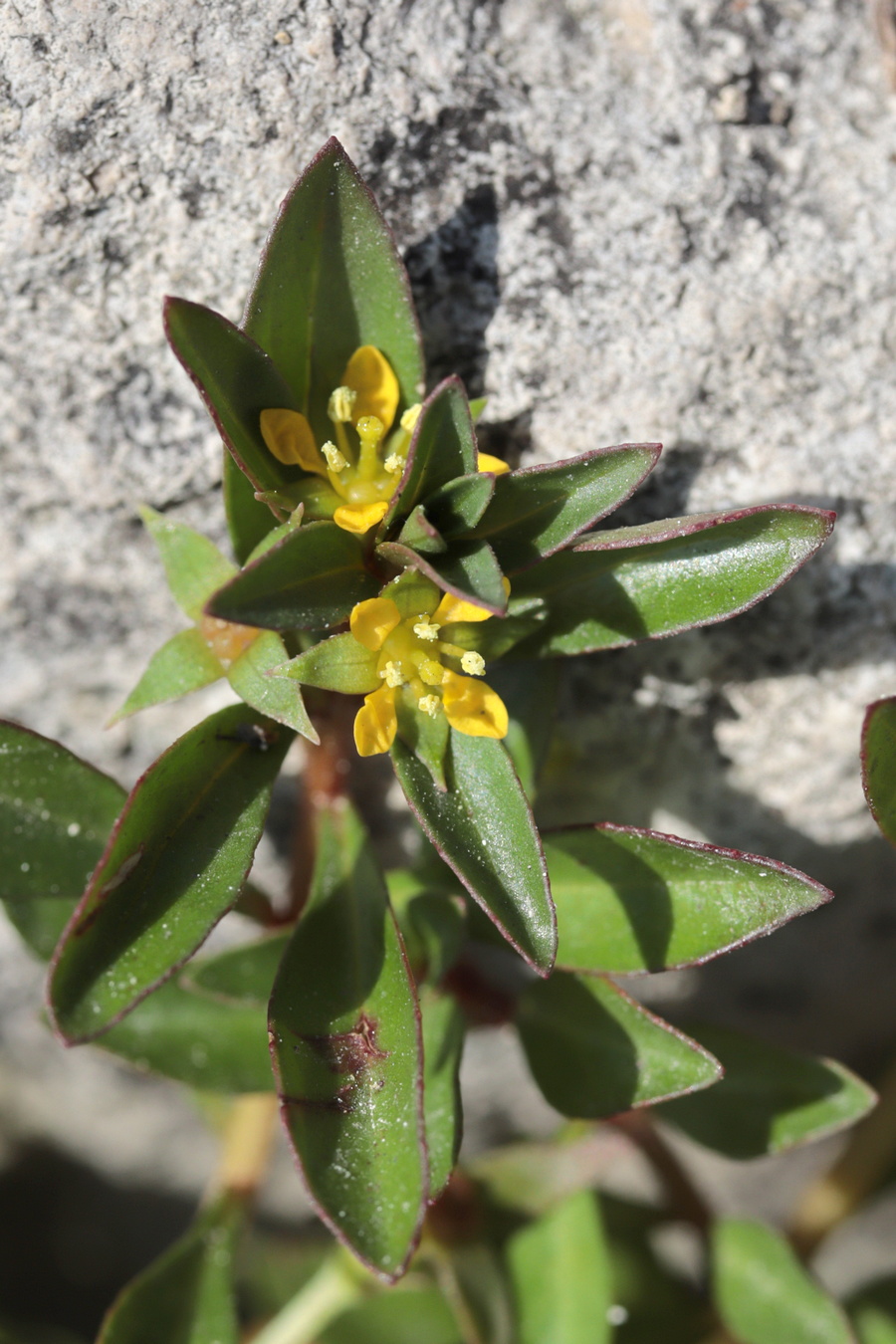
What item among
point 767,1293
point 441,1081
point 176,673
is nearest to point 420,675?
point 176,673

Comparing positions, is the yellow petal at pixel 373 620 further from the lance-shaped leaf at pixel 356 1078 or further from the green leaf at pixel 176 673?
the lance-shaped leaf at pixel 356 1078

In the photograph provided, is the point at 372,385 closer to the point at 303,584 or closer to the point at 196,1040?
the point at 303,584

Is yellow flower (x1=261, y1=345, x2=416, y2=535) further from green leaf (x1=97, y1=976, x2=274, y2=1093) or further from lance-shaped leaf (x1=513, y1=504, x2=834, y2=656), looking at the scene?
green leaf (x1=97, y1=976, x2=274, y2=1093)

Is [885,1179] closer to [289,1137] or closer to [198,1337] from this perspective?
[198,1337]

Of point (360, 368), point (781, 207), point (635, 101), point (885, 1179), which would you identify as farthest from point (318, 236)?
point (885, 1179)

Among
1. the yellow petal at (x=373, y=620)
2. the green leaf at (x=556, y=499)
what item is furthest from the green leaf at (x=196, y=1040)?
the green leaf at (x=556, y=499)

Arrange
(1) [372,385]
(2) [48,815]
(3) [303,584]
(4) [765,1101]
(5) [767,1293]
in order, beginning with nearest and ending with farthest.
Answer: (3) [303,584], (1) [372,385], (2) [48,815], (4) [765,1101], (5) [767,1293]

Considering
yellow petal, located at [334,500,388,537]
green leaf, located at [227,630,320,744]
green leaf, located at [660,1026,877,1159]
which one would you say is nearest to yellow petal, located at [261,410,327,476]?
yellow petal, located at [334,500,388,537]
